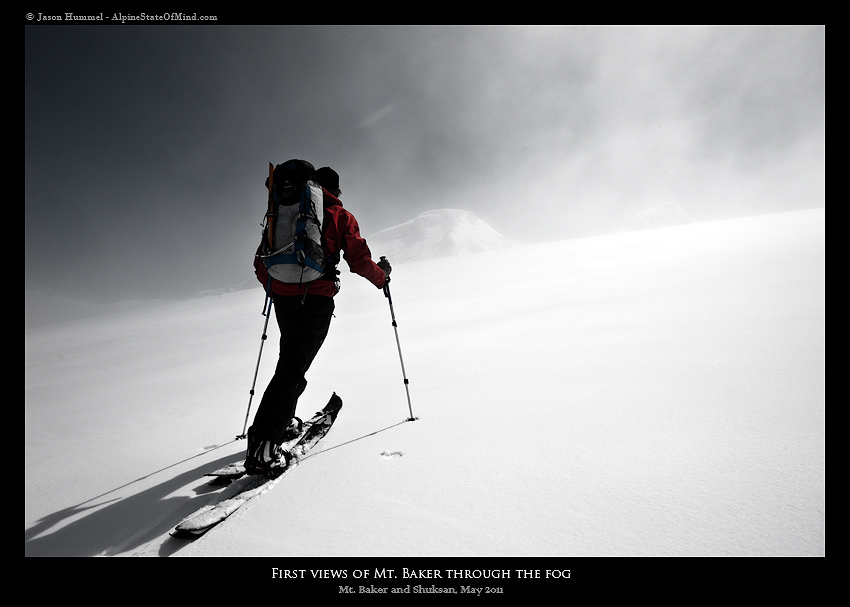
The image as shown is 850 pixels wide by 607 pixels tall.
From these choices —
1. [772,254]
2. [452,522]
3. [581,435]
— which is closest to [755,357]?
[581,435]

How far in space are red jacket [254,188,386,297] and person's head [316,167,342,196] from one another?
131mm

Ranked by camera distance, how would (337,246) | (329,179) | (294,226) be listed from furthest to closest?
(329,179) → (337,246) → (294,226)

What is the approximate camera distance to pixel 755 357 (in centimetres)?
368

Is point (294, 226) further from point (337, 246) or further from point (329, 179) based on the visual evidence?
point (329, 179)

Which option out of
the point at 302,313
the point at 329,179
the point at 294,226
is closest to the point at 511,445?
the point at 302,313

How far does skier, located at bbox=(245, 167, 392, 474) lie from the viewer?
3.01m

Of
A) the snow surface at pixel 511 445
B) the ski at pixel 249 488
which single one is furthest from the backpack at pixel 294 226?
the snow surface at pixel 511 445

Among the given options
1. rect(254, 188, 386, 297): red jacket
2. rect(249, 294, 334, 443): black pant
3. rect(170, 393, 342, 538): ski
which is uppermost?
rect(254, 188, 386, 297): red jacket

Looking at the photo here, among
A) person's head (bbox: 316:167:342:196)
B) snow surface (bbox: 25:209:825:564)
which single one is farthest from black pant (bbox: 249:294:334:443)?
person's head (bbox: 316:167:342:196)

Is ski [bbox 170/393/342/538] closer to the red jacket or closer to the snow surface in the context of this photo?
the snow surface

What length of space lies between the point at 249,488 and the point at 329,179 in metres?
2.99

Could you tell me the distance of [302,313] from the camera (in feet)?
10.7
